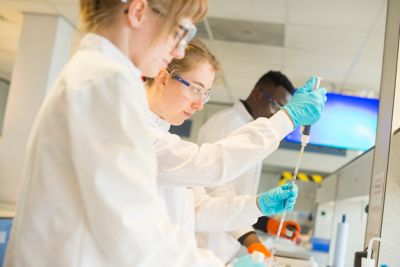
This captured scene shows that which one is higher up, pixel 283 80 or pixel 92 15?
pixel 283 80

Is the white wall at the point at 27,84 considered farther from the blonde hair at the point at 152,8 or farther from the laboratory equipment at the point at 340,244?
the blonde hair at the point at 152,8

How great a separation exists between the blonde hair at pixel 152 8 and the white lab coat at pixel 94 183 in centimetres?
9

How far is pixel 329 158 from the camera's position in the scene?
8070 millimetres

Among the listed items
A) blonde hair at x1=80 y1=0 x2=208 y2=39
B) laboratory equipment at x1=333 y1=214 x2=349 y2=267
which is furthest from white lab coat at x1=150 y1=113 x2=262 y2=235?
laboratory equipment at x1=333 y1=214 x2=349 y2=267

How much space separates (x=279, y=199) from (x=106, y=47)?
2.75 feet

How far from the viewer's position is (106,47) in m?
0.96

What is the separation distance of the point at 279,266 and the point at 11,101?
3433 millimetres

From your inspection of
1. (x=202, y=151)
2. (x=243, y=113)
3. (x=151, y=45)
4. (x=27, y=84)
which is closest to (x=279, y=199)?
(x=202, y=151)

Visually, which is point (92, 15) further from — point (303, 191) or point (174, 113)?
point (303, 191)

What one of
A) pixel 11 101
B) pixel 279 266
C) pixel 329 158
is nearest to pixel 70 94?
pixel 279 266

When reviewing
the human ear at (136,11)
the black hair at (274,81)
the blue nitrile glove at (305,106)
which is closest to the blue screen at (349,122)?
the black hair at (274,81)

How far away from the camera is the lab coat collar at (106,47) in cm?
96

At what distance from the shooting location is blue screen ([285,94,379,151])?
433 cm

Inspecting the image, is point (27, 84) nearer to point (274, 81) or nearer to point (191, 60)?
point (274, 81)
